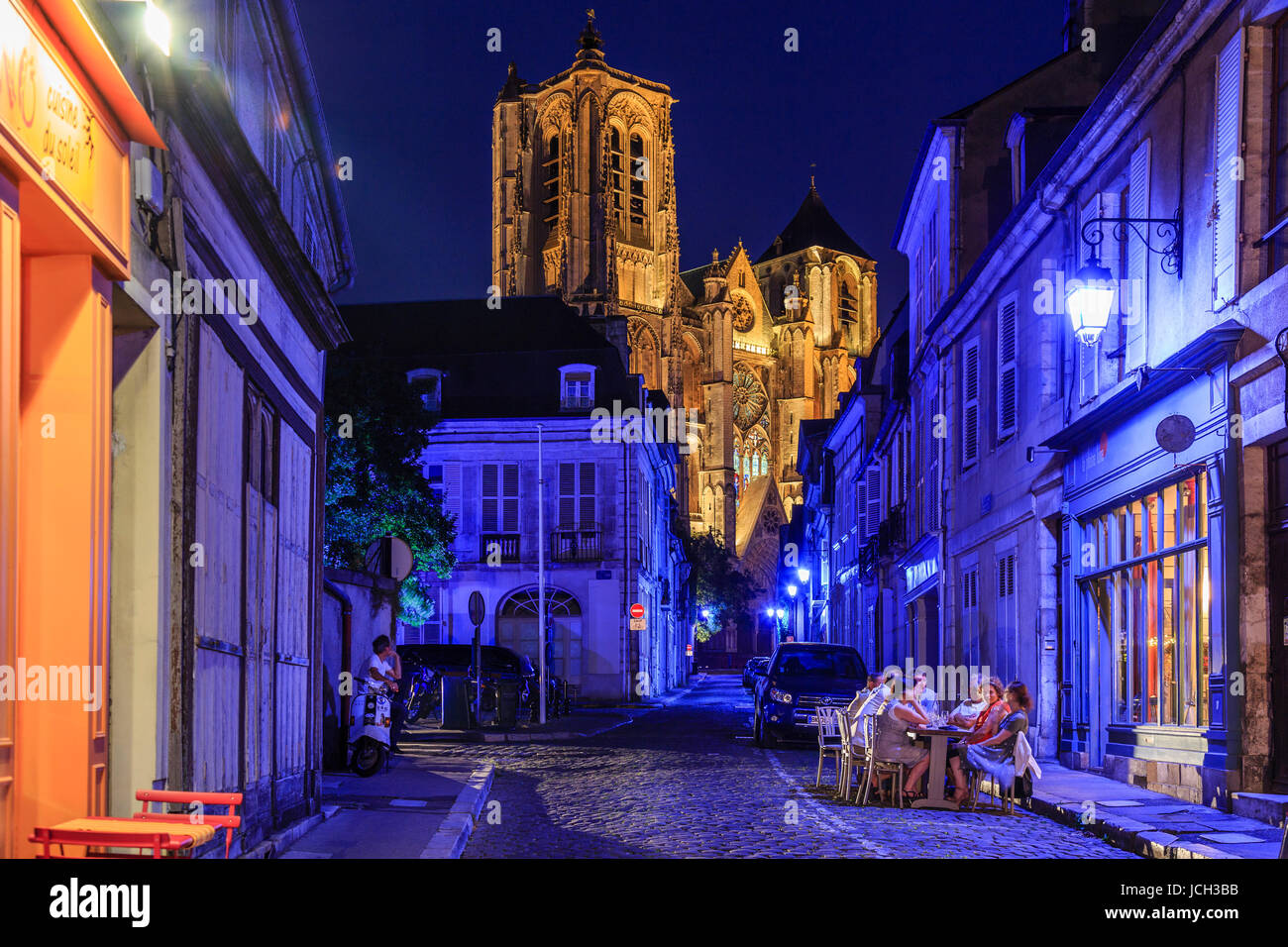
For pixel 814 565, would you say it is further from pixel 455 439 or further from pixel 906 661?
pixel 906 661

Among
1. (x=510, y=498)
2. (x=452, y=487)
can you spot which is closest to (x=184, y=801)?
(x=510, y=498)

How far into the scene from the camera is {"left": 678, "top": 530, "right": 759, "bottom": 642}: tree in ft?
340

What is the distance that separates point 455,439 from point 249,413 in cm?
3496

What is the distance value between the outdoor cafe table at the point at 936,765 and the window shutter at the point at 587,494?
3141 centimetres

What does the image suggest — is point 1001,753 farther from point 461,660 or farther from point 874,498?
point 874,498

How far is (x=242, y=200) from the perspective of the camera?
8.94 meters

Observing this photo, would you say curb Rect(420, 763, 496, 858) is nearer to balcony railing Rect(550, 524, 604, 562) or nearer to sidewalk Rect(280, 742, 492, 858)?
sidewalk Rect(280, 742, 492, 858)

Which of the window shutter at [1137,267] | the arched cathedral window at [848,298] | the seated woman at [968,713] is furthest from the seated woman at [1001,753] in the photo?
the arched cathedral window at [848,298]

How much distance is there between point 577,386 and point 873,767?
3302 centimetres

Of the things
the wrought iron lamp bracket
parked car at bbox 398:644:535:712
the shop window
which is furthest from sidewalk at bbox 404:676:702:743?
the wrought iron lamp bracket

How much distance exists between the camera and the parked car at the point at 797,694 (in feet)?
71.4

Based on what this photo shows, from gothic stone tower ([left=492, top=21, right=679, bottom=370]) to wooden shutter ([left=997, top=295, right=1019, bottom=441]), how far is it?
69611mm

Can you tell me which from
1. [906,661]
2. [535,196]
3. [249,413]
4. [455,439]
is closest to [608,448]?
[455,439]

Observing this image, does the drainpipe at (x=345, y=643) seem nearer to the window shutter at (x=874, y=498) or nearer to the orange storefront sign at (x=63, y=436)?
the orange storefront sign at (x=63, y=436)
